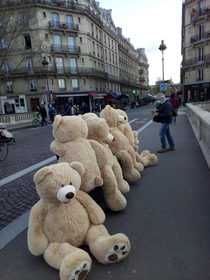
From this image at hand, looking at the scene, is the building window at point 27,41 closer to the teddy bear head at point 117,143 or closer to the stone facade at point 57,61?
the stone facade at point 57,61

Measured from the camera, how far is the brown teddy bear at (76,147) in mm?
2512

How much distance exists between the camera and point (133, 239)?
2398 millimetres

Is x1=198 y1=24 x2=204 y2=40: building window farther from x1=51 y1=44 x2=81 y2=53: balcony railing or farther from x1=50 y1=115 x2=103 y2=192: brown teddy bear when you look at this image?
x1=50 y1=115 x2=103 y2=192: brown teddy bear

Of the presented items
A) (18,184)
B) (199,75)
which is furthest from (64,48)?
(18,184)

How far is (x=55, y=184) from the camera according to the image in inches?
75.9

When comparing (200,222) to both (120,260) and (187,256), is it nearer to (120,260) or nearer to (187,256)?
(187,256)

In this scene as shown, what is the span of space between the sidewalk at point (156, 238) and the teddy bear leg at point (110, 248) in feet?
0.32

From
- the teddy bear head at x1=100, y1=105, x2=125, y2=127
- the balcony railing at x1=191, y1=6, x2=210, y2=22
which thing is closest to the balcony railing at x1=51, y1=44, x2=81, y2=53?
the balcony railing at x1=191, y1=6, x2=210, y2=22

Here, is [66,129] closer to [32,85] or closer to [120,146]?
[120,146]

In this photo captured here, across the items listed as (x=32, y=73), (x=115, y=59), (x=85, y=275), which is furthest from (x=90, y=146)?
(x=115, y=59)

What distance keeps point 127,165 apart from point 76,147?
4.70 feet

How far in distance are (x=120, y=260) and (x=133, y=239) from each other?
1.29ft

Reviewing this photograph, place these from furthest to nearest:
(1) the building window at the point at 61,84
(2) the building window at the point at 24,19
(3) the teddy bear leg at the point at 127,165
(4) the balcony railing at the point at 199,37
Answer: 1. (1) the building window at the point at 61,84
2. (4) the balcony railing at the point at 199,37
3. (2) the building window at the point at 24,19
4. (3) the teddy bear leg at the point at 127,165

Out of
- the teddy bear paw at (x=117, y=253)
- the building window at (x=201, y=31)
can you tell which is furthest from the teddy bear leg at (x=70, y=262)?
the building window at (x=201, y=31)
